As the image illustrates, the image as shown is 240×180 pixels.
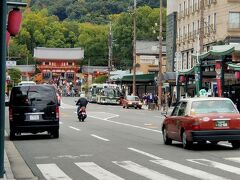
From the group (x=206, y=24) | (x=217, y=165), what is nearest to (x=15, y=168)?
(x=217, y=165)

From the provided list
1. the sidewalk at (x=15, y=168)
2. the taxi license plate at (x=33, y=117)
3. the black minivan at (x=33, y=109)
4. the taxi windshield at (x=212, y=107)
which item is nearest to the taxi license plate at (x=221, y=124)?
the taxi windshield at (x=212, y=107)

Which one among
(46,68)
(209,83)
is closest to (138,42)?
(46,68)

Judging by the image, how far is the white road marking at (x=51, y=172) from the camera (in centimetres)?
1199

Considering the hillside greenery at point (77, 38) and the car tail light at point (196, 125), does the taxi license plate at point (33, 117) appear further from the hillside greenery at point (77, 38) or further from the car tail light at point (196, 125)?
the hillside greenery at point (77, 38)

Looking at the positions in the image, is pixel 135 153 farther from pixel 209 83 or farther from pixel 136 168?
pixel 209 83

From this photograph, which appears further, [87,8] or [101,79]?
[87,8]

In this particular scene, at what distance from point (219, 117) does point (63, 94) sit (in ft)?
339

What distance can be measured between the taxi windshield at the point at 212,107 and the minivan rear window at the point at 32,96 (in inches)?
272

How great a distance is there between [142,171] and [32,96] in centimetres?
1042

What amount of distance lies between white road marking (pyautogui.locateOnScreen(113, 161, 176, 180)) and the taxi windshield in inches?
145

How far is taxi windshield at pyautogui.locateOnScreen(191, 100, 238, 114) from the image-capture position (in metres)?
17.1

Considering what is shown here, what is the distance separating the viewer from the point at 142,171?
12625 millimetres

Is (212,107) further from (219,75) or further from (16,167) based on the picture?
(219,75)

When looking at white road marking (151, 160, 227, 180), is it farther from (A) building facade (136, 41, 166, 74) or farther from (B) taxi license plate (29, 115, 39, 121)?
(A) building facade (136, 41, 166, 74)
